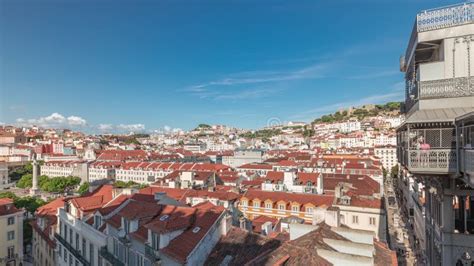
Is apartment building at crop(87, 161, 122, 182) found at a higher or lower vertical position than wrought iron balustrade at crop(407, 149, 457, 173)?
lower

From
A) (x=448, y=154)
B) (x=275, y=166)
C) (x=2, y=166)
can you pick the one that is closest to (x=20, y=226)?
(x=448, y=154)

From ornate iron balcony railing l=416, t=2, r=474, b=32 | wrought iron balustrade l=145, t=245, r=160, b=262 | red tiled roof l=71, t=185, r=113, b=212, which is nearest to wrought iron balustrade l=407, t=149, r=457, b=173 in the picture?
ornate iron balcony railing l=416, t=2, r=474, b=32

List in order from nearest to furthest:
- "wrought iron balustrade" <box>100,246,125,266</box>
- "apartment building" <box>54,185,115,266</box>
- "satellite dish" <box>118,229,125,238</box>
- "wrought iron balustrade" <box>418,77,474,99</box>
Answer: "wrought iron balustrade" <box>418,77,474,99</box> → "satellite dish" <box>118,229,125,238</box> → "wrought iron balustrade" <box>100,246,125,266</box> → "apartment building" <box>54,185,115,266</box>

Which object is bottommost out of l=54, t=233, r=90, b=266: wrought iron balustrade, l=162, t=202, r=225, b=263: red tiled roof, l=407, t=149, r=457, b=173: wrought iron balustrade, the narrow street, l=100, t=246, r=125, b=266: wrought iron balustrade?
the narrow street

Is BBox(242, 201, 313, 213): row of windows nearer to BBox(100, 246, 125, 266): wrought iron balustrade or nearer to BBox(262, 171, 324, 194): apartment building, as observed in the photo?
BBox(262, 171, 324, 194): apartment building

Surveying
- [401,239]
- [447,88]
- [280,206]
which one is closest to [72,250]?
[280,206]

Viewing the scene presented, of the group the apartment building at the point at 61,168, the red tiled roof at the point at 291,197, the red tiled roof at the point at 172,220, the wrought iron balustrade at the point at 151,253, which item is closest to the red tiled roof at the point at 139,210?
the red tiled roof at the point at 172,220
